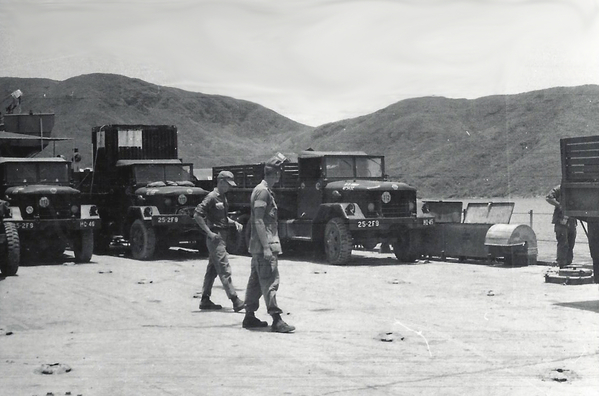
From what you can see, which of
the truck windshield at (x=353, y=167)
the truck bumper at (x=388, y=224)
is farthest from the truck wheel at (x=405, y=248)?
the truck windshield at (x=353, y=167)

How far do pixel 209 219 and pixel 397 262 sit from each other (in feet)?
22.3

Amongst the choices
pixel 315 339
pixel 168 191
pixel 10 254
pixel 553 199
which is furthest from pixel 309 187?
pixel 315 339

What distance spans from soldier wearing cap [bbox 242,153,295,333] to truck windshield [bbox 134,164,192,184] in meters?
9.93

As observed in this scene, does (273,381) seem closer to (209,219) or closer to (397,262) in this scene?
(209,219)

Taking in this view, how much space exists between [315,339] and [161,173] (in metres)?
11.1

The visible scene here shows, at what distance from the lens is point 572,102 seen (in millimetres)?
83188

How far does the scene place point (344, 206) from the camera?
1543 cm

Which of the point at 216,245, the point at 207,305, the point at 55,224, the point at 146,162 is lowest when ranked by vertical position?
the point at 207,305

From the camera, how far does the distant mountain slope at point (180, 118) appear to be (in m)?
83.1

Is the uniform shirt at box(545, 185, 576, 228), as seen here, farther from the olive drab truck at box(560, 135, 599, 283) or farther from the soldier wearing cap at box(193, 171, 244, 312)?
the soldier wearing cap at box(193, 171, 244, 312)

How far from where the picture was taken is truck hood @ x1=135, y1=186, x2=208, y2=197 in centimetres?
1716

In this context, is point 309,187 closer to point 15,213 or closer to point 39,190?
point 39,190

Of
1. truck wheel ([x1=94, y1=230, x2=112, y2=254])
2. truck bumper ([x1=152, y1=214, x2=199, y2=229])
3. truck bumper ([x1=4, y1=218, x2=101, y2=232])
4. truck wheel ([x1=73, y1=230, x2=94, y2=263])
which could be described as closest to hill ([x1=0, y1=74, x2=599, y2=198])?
truck wheel ([x1=94, y1=230, x2=112, y2=254])

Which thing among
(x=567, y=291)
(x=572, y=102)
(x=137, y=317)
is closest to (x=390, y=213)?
(x=567, y=291)
